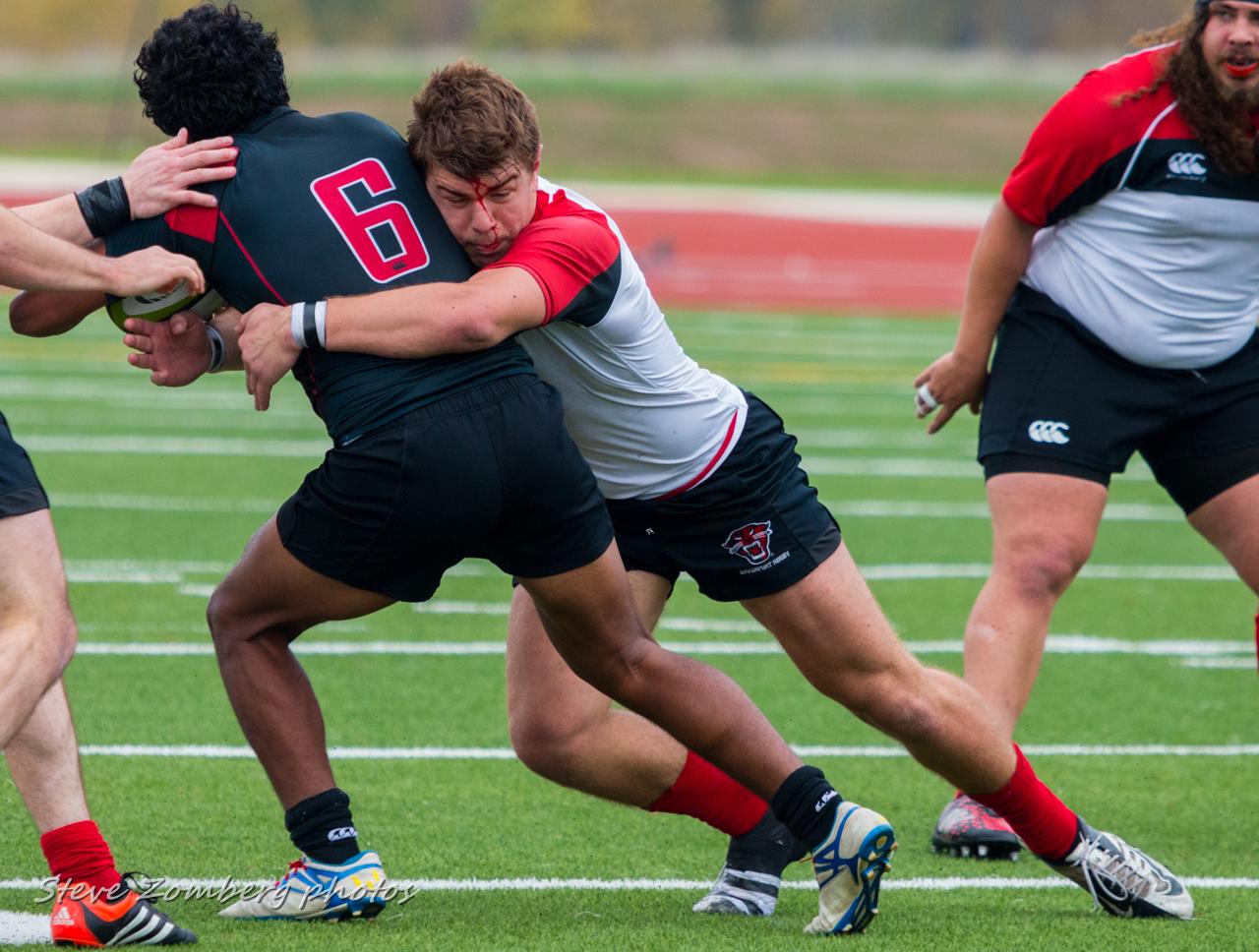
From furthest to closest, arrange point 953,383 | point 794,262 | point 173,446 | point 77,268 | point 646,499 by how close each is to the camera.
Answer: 1. point 794,262
2. point 173,446
3. point 953,383
4. point 646,499
5. point 77,268

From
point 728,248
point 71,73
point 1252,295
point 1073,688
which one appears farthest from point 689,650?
point 71,73

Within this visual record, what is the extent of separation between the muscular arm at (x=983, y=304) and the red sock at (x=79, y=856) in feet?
8.30

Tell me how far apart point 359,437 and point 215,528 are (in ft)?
19.1

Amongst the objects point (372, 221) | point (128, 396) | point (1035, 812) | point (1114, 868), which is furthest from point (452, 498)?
point (128, 396)

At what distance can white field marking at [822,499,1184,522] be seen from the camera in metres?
10.3

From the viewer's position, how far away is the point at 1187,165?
15.9 ft

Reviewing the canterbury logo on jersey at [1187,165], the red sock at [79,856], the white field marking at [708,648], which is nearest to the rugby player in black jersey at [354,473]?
the red sock at [79,856]

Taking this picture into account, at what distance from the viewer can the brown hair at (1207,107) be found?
478 centimetres

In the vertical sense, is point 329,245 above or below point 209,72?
below

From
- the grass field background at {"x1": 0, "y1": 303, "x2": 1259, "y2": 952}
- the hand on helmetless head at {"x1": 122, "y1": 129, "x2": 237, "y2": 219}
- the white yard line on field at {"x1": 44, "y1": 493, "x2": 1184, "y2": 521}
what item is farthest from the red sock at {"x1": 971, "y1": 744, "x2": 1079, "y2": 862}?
the white yard line on field at {"x1": 44, "y1": 493, "x2": 1184, "y2": 521}

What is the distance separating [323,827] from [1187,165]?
109 inches

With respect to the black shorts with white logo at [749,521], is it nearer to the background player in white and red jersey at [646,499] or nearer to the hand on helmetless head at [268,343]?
the background player in white and red jersey at [646,499]

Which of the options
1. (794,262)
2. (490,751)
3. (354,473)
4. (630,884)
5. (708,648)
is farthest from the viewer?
(794,262)

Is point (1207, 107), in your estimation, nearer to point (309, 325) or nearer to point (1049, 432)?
point (1049, 432)
